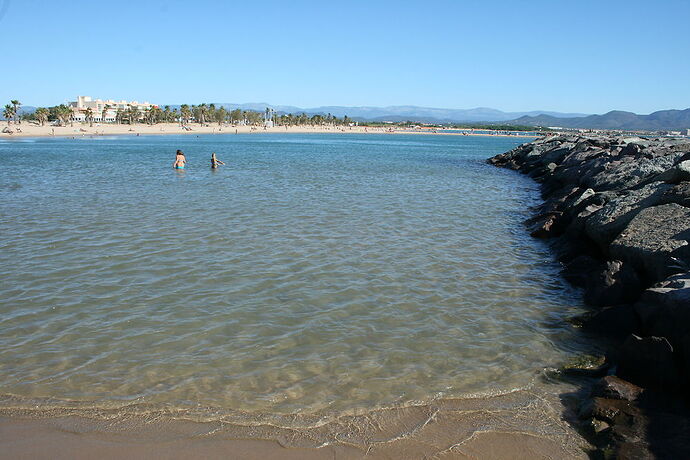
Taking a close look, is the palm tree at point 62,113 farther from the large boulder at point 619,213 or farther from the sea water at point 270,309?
the large boulder at point 619,213

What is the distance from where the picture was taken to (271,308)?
7969mm

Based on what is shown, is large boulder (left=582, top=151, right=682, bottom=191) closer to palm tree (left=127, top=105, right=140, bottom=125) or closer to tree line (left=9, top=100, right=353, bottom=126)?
tree line (left=9, top=100, right=353, bottom=126)

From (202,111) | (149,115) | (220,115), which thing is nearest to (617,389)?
(149,115)


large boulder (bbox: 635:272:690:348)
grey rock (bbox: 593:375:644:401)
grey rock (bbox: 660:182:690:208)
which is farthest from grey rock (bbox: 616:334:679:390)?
grey rock (bbox: 660:182:690:208)

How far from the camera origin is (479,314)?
8078 millimetres

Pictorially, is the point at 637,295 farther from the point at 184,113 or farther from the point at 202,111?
the point at 202,111

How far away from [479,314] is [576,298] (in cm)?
229

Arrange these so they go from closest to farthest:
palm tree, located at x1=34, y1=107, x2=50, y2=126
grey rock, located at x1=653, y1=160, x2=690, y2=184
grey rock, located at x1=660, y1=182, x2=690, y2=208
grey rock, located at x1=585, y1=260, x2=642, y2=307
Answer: grey rock, located at x1=585, y1=260, x2=642, y2=307, grey rock, located at x1=660, y1=182, x2=690, y2=208, grey rock, located at x1=653, y1=160, x2=690, y2=184, palm tree, located at x1=34, y1=107, x2=50, y2=126

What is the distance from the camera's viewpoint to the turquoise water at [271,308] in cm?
580

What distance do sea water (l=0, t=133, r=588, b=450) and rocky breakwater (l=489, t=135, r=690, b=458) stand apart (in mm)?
691

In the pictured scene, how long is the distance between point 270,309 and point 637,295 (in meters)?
6.02

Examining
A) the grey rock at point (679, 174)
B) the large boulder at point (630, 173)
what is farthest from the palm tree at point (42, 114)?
the grey rock at point (679, 174)

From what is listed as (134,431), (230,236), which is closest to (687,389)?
(134,431)

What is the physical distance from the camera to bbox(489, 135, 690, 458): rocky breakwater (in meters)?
4.94
